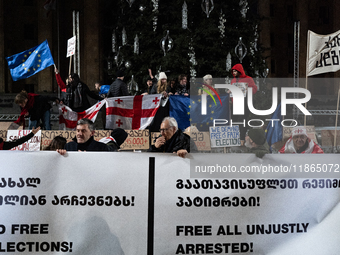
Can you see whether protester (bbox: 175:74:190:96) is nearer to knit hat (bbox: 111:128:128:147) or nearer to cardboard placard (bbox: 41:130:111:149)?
cardboard placard (bbox: 41:130:111:149)

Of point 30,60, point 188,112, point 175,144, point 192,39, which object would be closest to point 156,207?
point 175,144

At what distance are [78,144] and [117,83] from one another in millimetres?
5468

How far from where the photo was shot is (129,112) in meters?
10.8

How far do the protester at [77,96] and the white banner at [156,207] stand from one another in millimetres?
6777

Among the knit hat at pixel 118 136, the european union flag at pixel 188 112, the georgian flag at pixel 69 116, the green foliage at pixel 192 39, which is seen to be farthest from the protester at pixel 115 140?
the green foliage at pixel 192 39

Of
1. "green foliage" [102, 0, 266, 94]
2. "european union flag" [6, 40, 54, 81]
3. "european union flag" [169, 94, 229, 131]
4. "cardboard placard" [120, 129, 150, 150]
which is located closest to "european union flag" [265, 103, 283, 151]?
"european union flag" [169, 94, 229, 131]

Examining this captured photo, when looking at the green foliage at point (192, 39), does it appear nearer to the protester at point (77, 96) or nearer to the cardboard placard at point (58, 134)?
the protester at point (77, 96)

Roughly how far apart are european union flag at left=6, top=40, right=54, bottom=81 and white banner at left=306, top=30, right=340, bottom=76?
614 cm

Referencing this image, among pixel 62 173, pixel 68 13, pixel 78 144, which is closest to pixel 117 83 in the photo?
pixel 78 144

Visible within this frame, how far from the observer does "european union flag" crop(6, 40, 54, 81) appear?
11.7m

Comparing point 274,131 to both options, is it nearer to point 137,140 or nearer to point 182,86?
point 182,86

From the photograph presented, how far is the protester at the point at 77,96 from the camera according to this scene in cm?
1159

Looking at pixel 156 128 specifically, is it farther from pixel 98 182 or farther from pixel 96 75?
pixel 96 75

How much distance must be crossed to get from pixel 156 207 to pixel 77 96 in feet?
24.5
